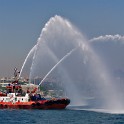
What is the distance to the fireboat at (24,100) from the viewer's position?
92875 mm

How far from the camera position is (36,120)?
229ft

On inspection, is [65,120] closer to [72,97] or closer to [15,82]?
[15,82]

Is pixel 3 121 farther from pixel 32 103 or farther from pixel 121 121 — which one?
pixel 32 103

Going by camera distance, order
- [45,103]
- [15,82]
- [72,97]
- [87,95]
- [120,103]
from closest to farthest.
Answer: [120,103] < [45,103] < [15,82] < [72,97] < [87,95]

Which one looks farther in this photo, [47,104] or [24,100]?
[24,100]

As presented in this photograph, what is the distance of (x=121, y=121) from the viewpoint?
67438 mm

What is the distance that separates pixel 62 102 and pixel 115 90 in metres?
11.4

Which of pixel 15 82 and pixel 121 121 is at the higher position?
pixel 15 82

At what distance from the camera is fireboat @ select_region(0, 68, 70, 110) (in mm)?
92875

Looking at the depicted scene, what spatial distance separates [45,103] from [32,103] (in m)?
2.67

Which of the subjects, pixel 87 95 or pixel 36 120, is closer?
pixel 36 120

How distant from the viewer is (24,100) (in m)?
95.9

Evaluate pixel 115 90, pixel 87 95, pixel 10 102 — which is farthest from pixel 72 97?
pixel 115 90

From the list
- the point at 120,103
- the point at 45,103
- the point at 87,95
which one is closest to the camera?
the point at 120,103
